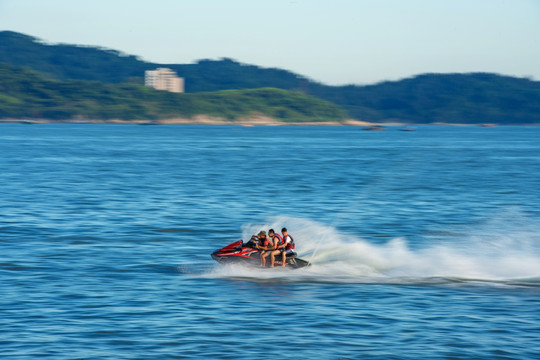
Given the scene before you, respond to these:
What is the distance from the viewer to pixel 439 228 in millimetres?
40656

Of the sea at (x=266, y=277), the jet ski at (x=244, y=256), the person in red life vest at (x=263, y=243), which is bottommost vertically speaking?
the sea at (x=266, y=277)

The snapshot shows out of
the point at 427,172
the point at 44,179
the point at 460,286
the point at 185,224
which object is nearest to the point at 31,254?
the point at 185,224

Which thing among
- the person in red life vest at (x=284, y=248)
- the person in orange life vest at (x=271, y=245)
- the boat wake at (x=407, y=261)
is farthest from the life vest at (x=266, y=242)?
the boat wake at (x=407, y=261)

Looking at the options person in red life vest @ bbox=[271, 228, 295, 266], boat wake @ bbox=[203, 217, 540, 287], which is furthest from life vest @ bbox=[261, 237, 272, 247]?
boat wake @ bbox=[203, 217, 540, 287]

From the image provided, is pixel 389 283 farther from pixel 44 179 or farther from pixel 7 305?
pixel 44 179

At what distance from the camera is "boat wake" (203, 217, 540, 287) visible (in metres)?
27.3

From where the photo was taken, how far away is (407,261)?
30656mm

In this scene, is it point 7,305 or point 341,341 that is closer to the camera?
point 341,341

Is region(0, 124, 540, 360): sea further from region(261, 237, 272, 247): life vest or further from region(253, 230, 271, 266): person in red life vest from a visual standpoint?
region(261, 237, 272, 247): life vest

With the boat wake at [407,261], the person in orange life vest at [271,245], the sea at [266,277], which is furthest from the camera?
the person in orange life vest at [271,245]

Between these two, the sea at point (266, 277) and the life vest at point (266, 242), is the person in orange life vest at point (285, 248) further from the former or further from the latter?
the sea at point (266, 277)

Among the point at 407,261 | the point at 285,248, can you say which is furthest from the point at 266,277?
the point at 407,261

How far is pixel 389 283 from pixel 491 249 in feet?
32.4

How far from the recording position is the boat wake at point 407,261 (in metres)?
27.3
